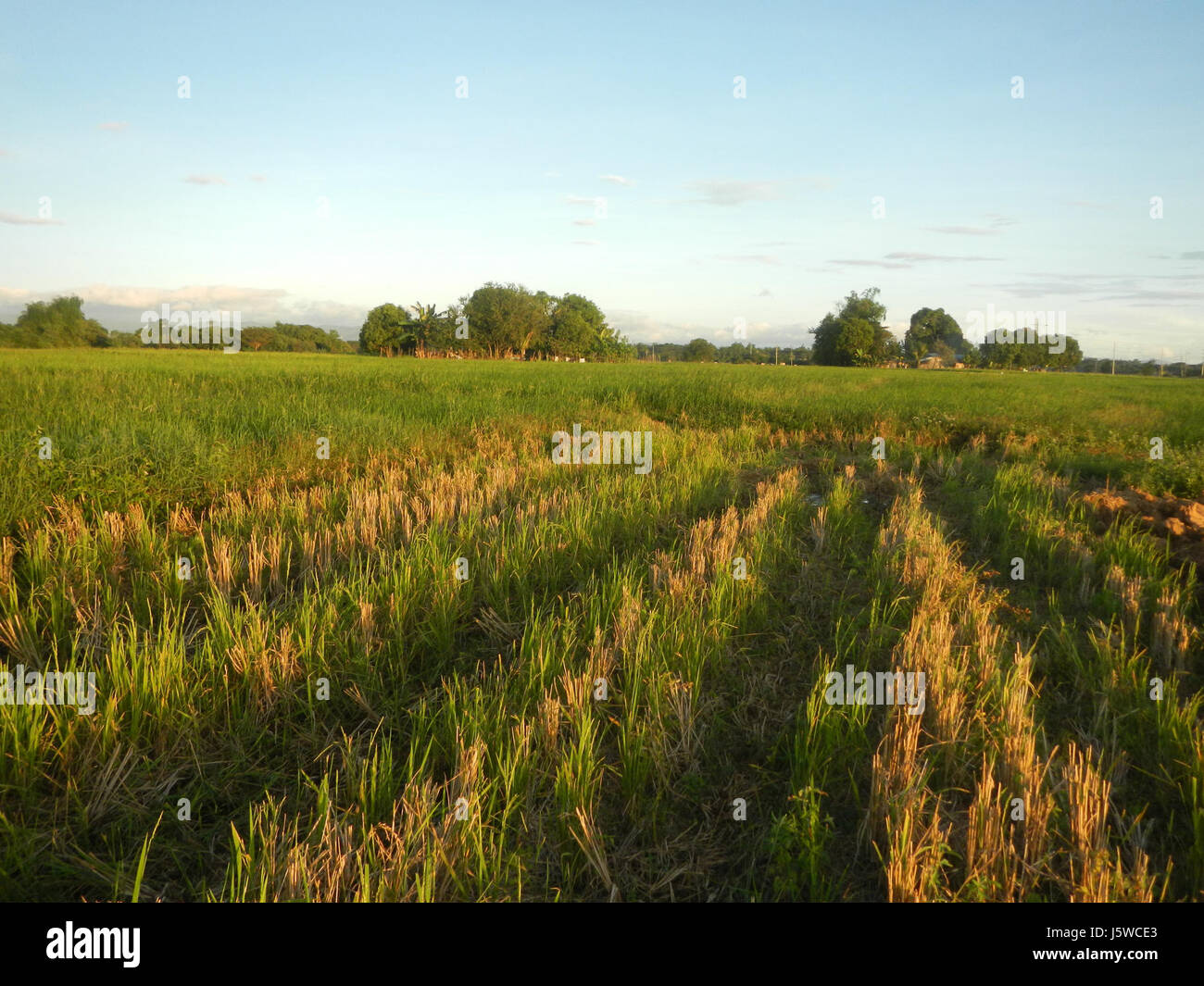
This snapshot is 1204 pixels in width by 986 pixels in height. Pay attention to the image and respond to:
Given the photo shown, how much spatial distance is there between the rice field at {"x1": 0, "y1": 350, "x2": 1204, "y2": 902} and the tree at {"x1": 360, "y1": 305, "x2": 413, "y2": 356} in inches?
2707

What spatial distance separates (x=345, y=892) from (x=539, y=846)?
56cm

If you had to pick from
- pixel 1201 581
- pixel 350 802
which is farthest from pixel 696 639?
pixel 1201 581

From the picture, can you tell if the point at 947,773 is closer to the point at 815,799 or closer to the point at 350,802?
the point at 815,799

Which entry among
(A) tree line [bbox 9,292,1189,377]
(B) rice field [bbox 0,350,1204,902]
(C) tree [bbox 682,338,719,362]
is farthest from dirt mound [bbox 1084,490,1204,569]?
(C) tree [bbox 682,338,719,362]

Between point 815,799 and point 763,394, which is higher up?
point 763,394

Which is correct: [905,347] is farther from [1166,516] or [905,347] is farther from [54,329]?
[54,329]

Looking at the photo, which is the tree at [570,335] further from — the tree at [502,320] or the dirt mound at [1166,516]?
the dirt mound at [1166,516]

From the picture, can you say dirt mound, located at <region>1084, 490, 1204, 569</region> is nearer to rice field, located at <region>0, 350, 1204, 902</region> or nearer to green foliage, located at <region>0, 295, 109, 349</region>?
rice field, located at <region>0, 350, 1204, 902</region>

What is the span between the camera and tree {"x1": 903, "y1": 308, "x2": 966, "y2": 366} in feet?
250

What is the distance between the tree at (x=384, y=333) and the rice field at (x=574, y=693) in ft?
226

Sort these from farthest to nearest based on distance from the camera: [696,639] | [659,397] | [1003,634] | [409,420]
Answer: [659,397]
[409,420]
[1003,634]
[696,639]

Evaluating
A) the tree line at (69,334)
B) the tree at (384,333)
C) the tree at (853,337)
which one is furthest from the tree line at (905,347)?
the tree line at (69,334)

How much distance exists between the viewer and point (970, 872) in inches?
77.0

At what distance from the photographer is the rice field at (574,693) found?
2.02 metres
